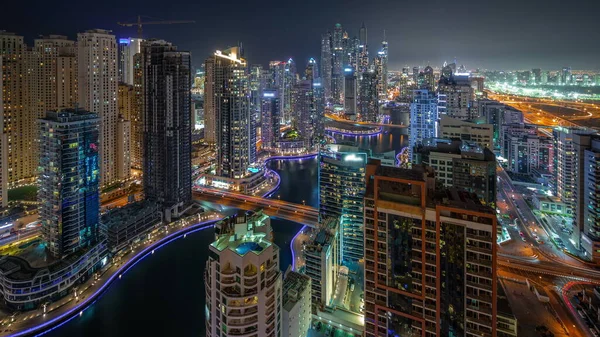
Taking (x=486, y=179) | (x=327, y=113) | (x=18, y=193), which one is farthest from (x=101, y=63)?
(x=327, y=113)

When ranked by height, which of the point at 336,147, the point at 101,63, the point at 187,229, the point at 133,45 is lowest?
the point at 187,229

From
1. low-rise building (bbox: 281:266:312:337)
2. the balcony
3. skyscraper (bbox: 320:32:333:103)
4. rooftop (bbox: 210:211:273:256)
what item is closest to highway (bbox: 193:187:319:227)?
low-rise building (bbox: 281:266:312:337)

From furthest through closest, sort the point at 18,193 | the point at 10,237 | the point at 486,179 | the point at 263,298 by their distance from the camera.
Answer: the point at 18,193
the point at 10,237
the point at 486,179
the point at 263,298

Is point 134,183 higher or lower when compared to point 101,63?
lower

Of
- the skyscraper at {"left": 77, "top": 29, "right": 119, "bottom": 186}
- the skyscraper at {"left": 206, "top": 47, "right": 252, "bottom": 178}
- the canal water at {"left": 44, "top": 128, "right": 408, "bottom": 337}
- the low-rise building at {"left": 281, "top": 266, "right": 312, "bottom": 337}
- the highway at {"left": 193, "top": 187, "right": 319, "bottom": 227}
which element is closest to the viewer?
the low-rise building at {"left": 281, "top": 266, "right": 312, "bottom": 337}

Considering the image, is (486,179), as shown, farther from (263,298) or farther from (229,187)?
(229,187)

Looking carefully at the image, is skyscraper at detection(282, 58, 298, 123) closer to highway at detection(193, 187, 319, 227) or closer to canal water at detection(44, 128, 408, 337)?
highway at detection(193, 187, 319, 227)

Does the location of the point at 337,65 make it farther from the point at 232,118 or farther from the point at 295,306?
the point at 295,306
